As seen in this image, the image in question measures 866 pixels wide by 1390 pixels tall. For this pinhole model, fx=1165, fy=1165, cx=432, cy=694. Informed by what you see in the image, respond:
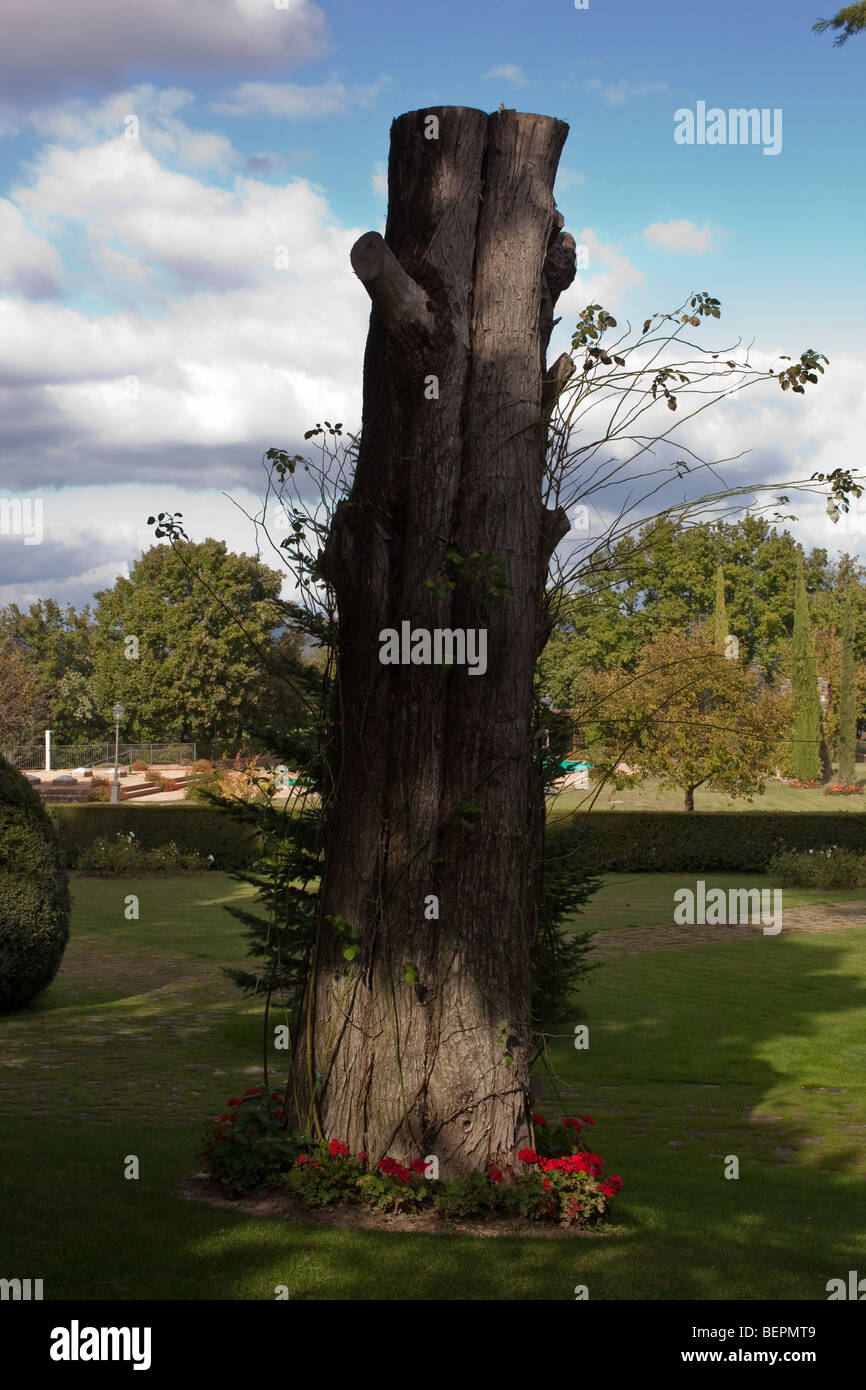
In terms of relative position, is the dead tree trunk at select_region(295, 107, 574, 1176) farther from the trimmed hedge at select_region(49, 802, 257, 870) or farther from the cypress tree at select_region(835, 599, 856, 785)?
the cypress tree at select_region(835, 599, 856, 785)

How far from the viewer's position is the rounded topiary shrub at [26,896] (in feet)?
36.1

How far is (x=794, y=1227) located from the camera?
550cm

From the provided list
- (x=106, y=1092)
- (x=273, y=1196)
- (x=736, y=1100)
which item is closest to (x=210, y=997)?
(x=106, y=1092)

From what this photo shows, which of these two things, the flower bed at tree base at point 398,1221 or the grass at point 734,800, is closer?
the flower bed at tree base at point 398,1221

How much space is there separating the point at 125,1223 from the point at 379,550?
3.22 metres

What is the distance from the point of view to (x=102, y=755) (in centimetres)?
5862

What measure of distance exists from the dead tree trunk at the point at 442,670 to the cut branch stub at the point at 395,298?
0.04ft

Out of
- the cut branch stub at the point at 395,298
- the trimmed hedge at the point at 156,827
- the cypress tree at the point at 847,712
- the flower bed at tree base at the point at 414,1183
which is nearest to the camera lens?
the flower bed at tree base at the point at 414,1183

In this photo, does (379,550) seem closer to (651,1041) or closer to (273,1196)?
(273,1196)

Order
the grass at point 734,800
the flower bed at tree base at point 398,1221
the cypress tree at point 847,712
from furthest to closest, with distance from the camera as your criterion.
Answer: the cypress tree at point 847,712
the grass at point 734,800
the flower bed at tree base at point 398,1221

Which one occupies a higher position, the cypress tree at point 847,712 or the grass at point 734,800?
the cypress tree at point 847,712

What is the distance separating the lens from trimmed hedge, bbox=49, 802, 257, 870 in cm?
2584

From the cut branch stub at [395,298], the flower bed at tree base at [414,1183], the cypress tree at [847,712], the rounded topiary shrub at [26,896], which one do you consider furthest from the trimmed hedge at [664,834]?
the cypress tree at [847,712]

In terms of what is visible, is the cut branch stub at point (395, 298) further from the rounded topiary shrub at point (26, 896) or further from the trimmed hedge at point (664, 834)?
the trimmed hedge at point (664, 834)
